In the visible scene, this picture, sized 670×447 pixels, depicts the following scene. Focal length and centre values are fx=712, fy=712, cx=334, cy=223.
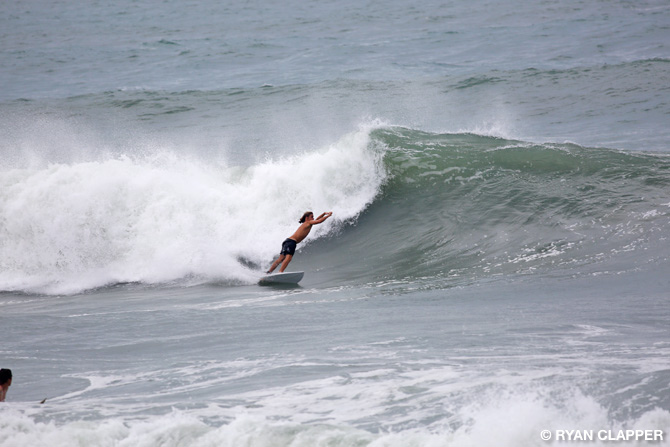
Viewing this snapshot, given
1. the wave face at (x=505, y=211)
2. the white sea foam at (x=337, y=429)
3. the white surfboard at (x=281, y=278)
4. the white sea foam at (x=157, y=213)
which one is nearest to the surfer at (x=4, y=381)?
the white sea foam at (x=337, y=429)

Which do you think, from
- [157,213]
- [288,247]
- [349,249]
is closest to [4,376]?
[288,247]

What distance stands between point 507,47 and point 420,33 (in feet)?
18.4

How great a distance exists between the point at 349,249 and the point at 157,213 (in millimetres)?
3773

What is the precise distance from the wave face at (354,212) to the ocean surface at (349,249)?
2.1 inches

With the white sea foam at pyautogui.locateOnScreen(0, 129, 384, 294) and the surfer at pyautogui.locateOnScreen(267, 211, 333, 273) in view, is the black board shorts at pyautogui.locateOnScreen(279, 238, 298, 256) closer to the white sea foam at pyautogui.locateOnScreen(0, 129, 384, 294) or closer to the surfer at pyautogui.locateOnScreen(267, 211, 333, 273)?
the surfer at pyautogui.locateOnScreen(267, 211, 333, 273)

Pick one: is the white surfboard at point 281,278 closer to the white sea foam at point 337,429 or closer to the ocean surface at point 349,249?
the ocean surface at point 349,249

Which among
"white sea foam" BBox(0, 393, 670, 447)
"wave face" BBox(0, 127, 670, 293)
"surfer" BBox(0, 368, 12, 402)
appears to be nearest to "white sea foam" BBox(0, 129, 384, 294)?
"wave face" BBox(0, 127, 670, 293)

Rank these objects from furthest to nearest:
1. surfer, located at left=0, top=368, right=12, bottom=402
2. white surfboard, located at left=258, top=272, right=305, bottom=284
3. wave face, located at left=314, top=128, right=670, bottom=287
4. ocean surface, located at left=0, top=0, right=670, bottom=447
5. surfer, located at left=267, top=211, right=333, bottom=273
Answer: surfer, located at left=267, top=211, right=333, bottom=273 → white surfboard, located at left=258, top=272, right=305, bottom=284 → wave face, located at left=314, top=128, right=670, bottom=287 → surfer, located at left=0, top=368, right=12, bottom=402 → ocean surface, located at left=0, top=0, right=670, bottom=447

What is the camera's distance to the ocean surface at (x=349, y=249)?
558cm

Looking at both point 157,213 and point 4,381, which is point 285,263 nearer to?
point 157,213

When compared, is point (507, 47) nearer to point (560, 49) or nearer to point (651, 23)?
point (560, 49)

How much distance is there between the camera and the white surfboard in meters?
10.7

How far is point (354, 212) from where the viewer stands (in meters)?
13.6

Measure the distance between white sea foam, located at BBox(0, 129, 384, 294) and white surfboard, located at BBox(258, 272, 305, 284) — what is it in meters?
0.91
